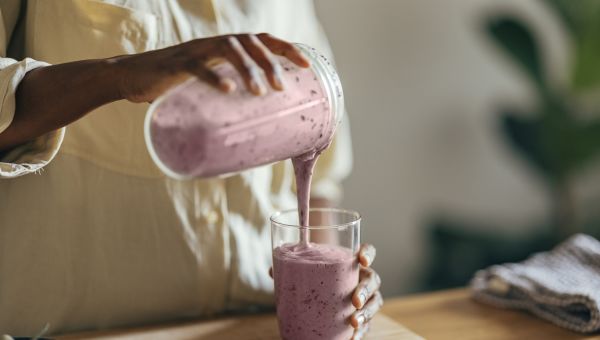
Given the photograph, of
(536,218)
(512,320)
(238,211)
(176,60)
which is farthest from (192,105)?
(536,218)

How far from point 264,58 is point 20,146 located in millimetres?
368

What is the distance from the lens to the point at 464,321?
1117 millimetres

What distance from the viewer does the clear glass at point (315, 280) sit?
884mm

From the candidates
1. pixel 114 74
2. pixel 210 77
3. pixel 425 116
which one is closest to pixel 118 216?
pixel 114 74

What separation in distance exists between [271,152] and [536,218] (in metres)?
2.29

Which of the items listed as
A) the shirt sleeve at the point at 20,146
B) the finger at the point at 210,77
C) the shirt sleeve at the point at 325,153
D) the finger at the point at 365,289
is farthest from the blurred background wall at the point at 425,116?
the finger at the point at 210,77

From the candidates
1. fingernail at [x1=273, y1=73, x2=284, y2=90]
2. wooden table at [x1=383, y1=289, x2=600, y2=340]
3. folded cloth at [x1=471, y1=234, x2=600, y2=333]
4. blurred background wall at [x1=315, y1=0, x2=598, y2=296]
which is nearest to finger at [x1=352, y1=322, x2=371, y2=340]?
wooden table at [x1=383, y1=289, x2=600, y2=340]

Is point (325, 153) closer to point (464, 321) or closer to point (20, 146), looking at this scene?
point (464, 321)

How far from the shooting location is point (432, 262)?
2.56 metres

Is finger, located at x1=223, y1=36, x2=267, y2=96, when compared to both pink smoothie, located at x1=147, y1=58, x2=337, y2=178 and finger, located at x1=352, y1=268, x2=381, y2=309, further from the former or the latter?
finger, located at x1=352, y1=268, x2=381, y2=309

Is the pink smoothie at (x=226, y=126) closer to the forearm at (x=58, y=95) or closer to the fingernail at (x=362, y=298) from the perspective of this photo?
the forearm at (x=58, y=95)

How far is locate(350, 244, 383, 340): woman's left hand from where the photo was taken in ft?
3.01

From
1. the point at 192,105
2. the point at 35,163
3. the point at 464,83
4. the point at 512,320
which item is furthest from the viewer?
the point at 464,83

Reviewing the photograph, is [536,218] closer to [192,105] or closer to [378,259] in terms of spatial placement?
[378,259]
